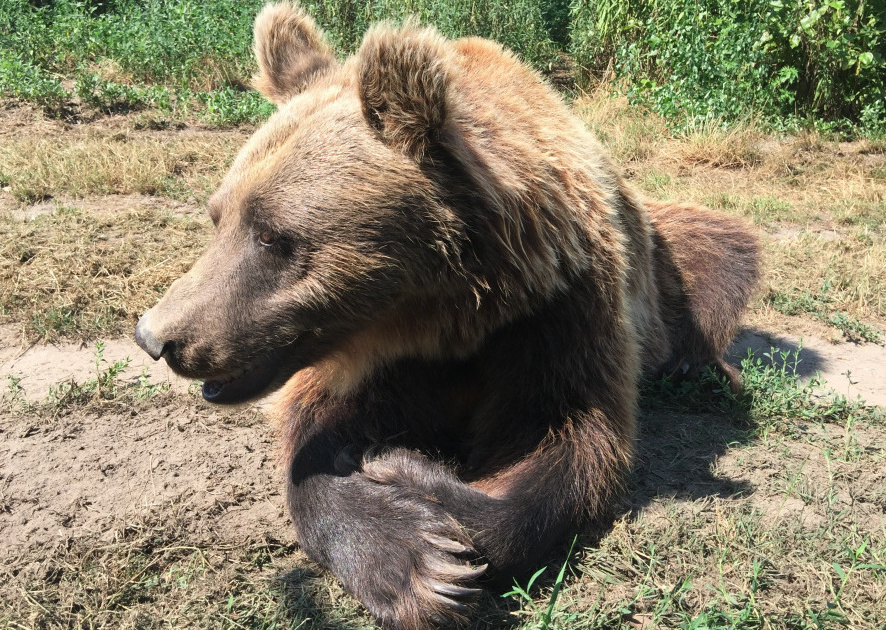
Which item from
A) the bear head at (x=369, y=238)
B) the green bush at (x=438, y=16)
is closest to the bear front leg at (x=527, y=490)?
the bear head at (x=369, y=238)

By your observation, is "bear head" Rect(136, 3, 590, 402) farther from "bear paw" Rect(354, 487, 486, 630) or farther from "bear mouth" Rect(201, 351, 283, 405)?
"bear paw" Rect(354, 487, 486, 630)

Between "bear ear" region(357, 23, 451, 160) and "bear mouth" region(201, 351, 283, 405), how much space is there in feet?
2.88

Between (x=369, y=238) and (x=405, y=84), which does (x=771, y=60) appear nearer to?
(x=405, y=84)

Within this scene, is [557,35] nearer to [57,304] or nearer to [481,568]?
[57,304]

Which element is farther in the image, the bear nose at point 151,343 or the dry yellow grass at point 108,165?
the dry yellow grass at point 108,165

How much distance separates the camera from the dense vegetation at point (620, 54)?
328 inches

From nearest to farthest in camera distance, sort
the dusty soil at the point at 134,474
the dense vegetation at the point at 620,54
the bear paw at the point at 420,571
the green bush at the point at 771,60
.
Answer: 1. the bear paw at the point at 420,571
2. the dusty soil at the point at 134,474
3. the dense vegetation at the point at 620,54
4. the green bush at the point at 771,60

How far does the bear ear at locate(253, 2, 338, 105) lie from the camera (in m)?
3.35

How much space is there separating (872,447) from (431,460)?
2090 millimetres

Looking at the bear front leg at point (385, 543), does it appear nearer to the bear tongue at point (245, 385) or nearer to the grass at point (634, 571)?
the grass at point (634, 571)

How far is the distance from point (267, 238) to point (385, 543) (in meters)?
1.10

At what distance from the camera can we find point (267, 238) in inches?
105

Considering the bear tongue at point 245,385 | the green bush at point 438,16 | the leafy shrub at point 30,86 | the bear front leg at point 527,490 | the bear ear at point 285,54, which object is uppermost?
the bear ear at point 285,54

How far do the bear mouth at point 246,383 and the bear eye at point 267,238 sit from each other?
381 mm
